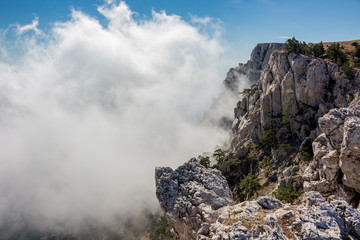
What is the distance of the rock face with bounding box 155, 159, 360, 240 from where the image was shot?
1816cm

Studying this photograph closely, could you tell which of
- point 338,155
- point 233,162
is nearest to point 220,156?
point 233,162

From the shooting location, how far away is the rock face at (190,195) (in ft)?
126

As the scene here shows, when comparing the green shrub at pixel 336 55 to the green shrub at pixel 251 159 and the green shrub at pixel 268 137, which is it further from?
the green shrub at pixel 251 159

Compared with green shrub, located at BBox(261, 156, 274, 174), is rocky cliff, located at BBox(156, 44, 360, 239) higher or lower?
higher

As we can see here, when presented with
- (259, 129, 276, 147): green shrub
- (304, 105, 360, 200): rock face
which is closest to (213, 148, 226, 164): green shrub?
(259, 129, 276, 147): green shrub

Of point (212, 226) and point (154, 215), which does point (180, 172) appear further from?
point (154, 215)

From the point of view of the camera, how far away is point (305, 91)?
82250mm

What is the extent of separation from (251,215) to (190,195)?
2069cm

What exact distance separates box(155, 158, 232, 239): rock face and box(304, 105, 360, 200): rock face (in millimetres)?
19612

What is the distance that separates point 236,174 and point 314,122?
39294mm

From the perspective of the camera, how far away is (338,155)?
39.6 meters

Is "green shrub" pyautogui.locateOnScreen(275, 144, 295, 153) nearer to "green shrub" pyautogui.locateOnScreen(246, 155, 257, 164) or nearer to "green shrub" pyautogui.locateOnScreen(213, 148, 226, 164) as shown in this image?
"green shrub" pyautogui.locateOnScreen(246, 155, 257, 164)

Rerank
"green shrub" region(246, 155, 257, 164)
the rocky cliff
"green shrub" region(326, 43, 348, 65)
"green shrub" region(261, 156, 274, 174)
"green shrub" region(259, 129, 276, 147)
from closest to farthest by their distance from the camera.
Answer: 1. the rocky cliff
2. "green shrub" region(261, 156, 274, 174)
3. "green shrub" region(326, 43, 348, 65)
4. "green shrub" region(259, 129, 276, 147)
5. "green shrub" region(246, 155, 257, 164)

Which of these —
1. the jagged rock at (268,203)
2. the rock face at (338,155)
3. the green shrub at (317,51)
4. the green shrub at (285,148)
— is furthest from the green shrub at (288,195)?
the green shrub at (317,51)
